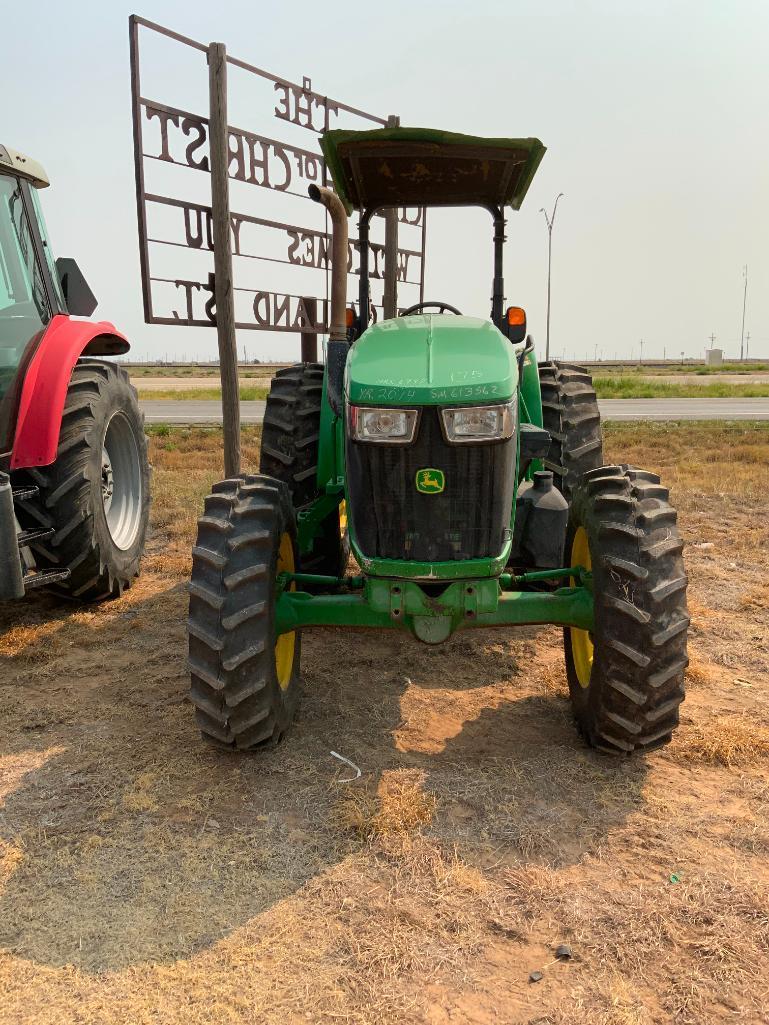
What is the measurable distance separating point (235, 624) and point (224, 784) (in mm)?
635

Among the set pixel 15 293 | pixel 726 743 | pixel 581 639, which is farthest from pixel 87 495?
pixel 726 743

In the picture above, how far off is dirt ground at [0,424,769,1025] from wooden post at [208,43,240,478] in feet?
7.69

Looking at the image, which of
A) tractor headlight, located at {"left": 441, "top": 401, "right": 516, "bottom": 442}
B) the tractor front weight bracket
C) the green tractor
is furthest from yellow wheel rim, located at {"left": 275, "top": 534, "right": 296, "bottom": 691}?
tractor headlight, located at {"left": 441, "top": 401, "right": 516, "bottom": 442}

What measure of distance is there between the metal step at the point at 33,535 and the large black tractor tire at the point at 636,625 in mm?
2814

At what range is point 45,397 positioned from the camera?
4.48 meters

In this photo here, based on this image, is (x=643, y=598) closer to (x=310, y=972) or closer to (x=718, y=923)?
(x=718, y=923)

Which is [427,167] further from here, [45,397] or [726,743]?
[726,743]

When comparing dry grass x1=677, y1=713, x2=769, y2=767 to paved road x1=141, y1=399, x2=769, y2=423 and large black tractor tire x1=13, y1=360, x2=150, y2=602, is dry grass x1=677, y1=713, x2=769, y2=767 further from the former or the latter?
paved road x1=141, y1=399, x2=769, y2=423

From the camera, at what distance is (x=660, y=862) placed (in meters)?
2.66

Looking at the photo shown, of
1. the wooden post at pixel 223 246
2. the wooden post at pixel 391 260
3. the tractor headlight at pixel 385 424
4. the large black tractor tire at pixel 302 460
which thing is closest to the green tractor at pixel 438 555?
the tractor headlight at pixel 385 424

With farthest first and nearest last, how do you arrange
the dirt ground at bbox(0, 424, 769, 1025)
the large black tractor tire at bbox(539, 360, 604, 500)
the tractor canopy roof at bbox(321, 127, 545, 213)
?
the large black tractor tire at bbox(539, 360, 604, 500) → the tractor canopy roof at bbox(321, 127, 545, 213) → the dirt ground at bbox(0, 424, 769, 1025)

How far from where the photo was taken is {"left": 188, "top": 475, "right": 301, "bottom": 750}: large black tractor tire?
3037mm

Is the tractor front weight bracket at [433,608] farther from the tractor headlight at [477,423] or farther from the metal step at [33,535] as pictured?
the metal step at [33,535]

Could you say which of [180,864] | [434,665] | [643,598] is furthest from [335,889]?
[434,665]
